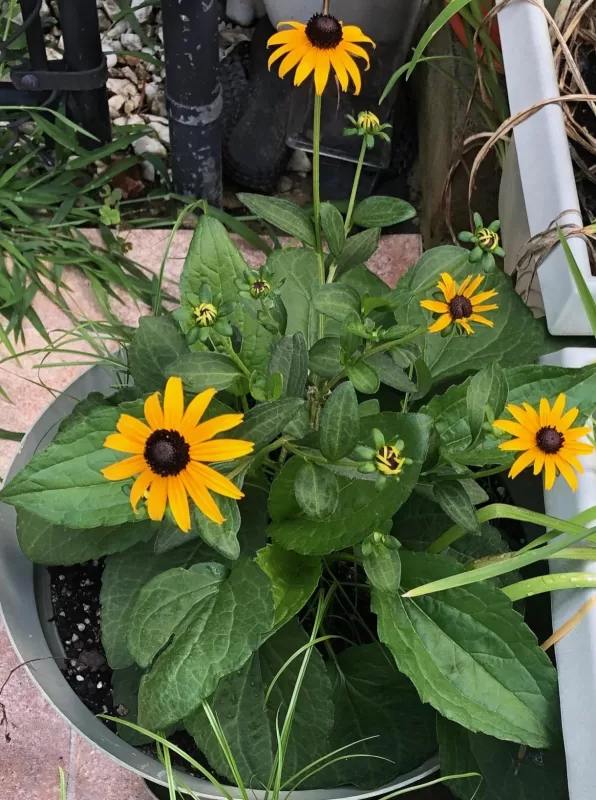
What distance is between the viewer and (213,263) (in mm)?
591

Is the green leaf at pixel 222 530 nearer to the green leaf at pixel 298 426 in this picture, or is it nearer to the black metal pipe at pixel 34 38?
the green leaf at pixel 298 426

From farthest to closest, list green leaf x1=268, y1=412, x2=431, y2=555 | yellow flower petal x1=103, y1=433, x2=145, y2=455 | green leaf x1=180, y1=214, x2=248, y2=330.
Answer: green leaf x1=180, y1=214, x2=248, y2=330 < green leaf x1=268, y1=412, x2=431, y2=555 < yellow flower petal x1=103, y1=433, x2=145, y2=455

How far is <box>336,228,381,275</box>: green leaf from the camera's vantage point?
566 mm

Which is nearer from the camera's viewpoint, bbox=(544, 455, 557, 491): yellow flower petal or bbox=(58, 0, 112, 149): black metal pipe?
bbox=(544, 455, 557, 491): yellow flower petal

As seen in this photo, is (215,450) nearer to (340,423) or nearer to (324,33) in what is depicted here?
(340,423)

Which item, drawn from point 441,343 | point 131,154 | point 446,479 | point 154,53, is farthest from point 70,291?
point 446,479

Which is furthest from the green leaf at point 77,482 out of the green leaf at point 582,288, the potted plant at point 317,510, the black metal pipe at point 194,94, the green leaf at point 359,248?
the black metal pipe at point 194,94

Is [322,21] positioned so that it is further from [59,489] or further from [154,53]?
[154,53]

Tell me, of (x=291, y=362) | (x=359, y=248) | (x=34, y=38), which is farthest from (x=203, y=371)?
(x=34, y=38)

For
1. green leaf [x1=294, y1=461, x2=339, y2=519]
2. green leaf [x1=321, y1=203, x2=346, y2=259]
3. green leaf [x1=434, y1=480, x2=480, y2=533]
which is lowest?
green leaf [x1=434, y1=480, x2=480, y2=533]

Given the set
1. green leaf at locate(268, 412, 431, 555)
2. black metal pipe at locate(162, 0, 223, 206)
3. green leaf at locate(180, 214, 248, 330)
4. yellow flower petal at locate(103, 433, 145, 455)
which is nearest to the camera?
yellow flower petal at locate(103, 433, 145, 455)

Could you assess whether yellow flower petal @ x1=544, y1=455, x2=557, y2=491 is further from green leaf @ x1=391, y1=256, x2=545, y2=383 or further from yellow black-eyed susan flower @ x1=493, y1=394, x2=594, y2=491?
green leaf @ x1=391, y1=256, x2=545, y2=383

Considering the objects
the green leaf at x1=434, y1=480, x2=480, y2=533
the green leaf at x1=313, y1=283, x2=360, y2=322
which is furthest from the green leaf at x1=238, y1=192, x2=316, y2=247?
the green leaf at x1=434, y1=480, x2=480, y2=533

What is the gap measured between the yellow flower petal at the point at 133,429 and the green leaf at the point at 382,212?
10.6 inches
